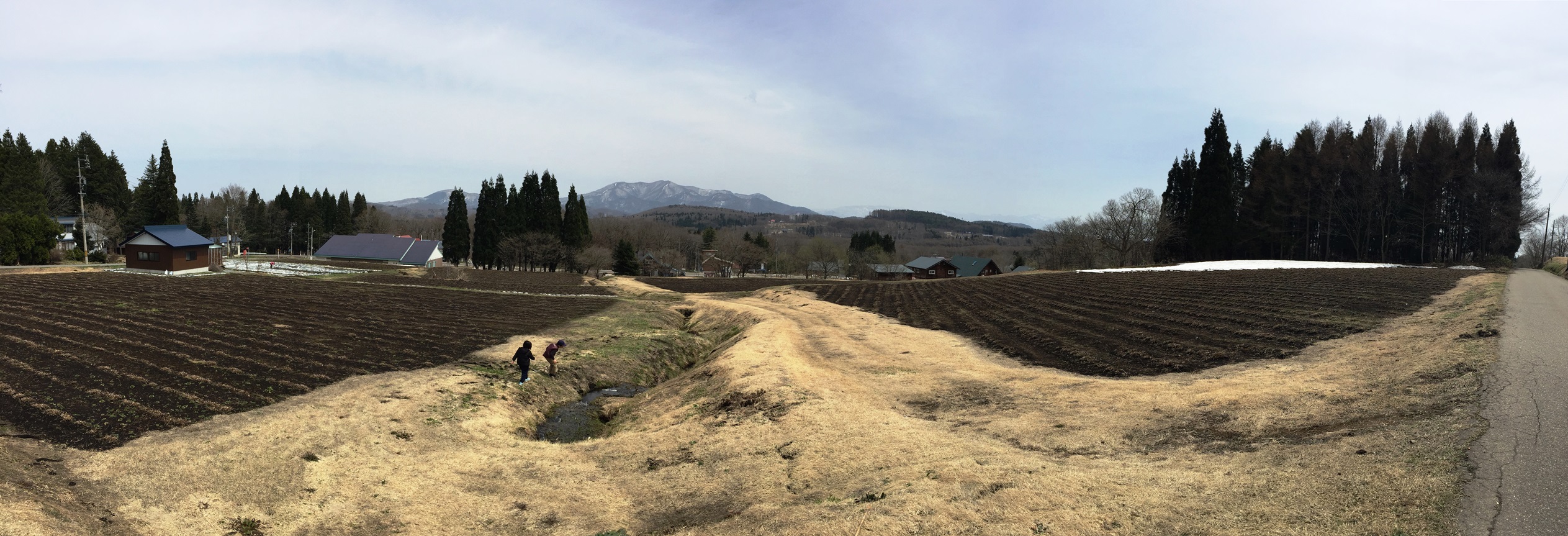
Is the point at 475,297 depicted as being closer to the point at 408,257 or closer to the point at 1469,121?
the point at 408,257

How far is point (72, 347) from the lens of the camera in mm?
15617

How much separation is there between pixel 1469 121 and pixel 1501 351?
219 ft

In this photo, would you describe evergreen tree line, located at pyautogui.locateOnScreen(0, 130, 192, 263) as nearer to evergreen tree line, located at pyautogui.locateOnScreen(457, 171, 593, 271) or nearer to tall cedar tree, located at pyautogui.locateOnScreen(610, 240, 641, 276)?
evergreen tree line, located at pyautogui.locateOnScreen(457, 171, 593, 271)

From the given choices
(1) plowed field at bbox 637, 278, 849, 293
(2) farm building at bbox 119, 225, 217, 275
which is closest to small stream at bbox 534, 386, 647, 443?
(2) farm building at bbox 119, 225, 217, 275

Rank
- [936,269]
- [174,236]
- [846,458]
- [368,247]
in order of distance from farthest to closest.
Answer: [936,269], [368,247], [174,236], [846,458]

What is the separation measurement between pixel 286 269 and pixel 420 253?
31588mm

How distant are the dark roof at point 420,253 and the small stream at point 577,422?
7446 cm

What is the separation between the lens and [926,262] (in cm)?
10956

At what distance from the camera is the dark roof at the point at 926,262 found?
349 ft

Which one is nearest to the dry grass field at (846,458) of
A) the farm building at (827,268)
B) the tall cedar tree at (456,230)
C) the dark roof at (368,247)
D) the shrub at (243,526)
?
the shrub at (243,526)

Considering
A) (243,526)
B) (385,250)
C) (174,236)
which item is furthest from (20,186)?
(243,526)

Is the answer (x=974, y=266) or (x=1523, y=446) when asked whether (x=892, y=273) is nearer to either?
(x=974, y=266)

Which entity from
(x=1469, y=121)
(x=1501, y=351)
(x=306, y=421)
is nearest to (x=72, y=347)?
(x=306, y=421)

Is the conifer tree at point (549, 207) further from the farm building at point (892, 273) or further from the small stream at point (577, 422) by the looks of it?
the small stream at point (577, 422)
